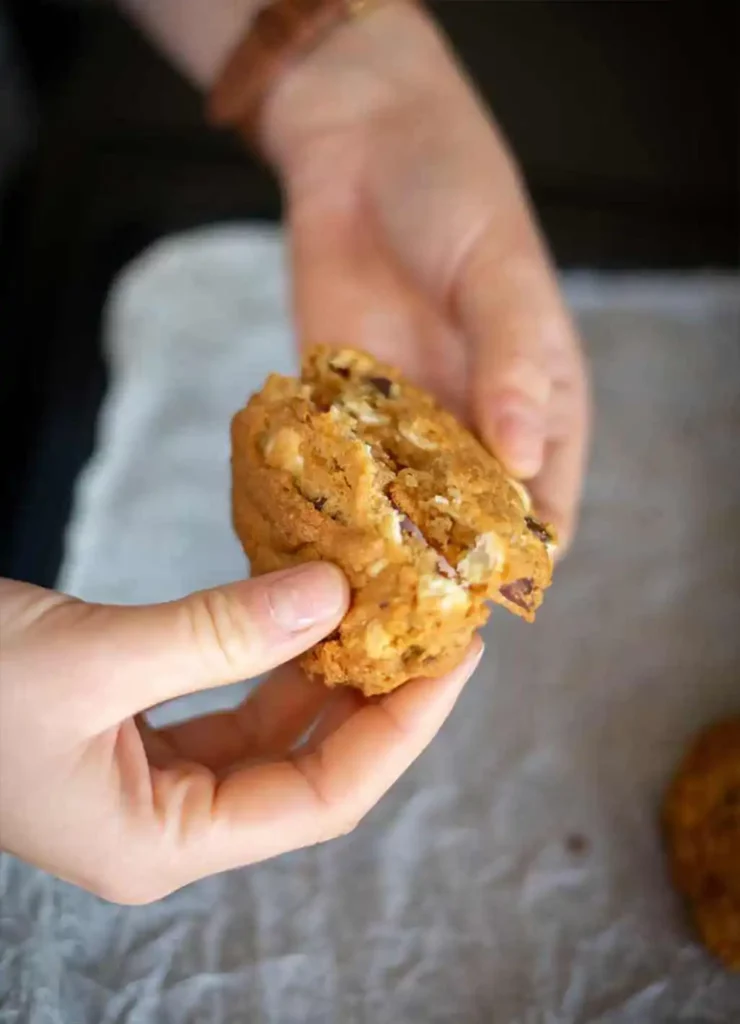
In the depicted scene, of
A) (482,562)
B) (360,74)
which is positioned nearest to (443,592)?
(482,562)

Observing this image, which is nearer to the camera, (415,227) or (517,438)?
(517,438)

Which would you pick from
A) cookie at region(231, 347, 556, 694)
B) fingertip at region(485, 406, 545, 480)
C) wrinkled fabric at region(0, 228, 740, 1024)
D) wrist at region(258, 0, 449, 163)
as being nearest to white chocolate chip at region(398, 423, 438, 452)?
cookie at region(231, 347, 556, 694)

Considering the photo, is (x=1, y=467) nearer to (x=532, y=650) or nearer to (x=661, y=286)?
(x=532, y=650)

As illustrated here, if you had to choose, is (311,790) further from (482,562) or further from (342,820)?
(482,562)

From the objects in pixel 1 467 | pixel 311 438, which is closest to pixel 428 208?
pixel 311 438

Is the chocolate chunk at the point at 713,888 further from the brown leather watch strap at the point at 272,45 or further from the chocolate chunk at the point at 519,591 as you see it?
the brown leather watch strap at the point at 272,45

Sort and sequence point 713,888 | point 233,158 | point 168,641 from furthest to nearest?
point 233,158, point 713,888, point 168,641
